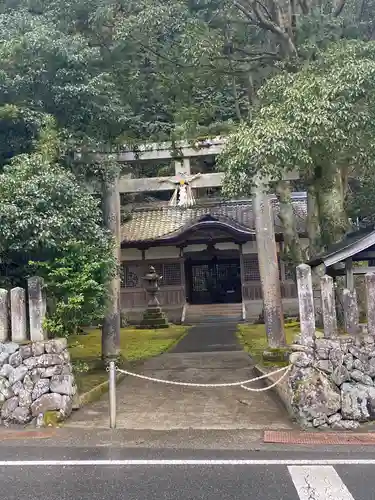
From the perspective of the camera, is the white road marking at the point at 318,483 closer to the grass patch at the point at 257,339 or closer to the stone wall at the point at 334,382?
the stone wall at the point at 334,382

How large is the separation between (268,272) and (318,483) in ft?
22.5

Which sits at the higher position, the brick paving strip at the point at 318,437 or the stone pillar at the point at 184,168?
the stone pillar at the point at 184,168

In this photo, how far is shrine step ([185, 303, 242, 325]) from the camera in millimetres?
22188

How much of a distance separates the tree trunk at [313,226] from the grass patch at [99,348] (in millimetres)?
5236

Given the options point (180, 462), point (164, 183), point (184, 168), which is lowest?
point (180, 462)

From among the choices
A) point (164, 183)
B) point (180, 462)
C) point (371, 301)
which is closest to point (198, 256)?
point (164, 183)

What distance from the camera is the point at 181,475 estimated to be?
4.95m

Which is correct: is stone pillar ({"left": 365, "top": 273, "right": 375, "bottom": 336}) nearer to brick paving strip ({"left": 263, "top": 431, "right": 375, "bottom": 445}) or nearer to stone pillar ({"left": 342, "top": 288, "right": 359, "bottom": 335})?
stone pillar ({"left": 342, "top": 288, "right": 359, "bottom": 335})

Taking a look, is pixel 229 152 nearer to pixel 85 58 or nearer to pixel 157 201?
pixel 85 58

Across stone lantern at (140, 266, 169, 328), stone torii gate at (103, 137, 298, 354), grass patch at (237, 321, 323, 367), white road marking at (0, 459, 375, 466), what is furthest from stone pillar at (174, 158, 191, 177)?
stone lantern at (140, 266, 169, 328)

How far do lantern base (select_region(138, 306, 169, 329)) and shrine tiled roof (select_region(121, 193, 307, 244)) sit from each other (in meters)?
3.26

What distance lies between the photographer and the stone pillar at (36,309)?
7.37 metres

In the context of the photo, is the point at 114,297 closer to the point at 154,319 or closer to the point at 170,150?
the point at 170,150

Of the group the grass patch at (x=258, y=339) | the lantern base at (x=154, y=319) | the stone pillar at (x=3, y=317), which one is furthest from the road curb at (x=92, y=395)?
the lantern base at (x=154, y=319)
